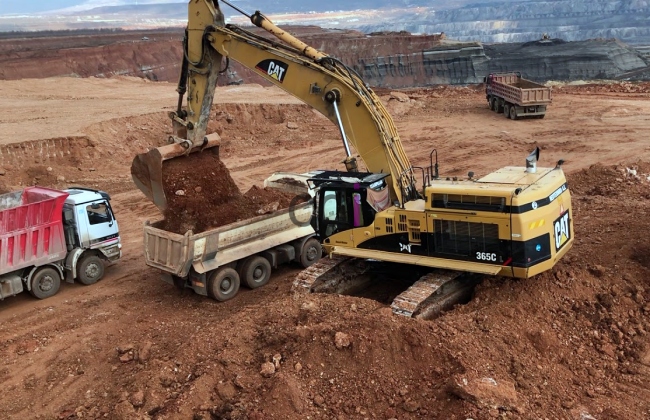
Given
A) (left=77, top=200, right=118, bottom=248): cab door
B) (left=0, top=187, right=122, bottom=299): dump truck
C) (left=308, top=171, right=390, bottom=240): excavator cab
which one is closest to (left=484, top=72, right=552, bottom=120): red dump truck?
(left=308, top=171, right=390, bottom=240): excavator cab

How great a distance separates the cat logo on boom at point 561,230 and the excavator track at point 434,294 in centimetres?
140

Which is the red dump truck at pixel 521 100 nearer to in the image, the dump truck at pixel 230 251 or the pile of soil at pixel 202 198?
the dump truck at pixel 230 251

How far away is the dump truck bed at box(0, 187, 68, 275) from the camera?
12.2m

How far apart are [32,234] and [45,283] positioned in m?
1.06

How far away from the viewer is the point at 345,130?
1126 cm

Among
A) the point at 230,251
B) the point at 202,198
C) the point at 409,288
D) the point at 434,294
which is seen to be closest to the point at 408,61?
the point at 202,198

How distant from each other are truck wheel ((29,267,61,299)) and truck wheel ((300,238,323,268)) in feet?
16.2

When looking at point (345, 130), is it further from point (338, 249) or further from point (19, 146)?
point (19, 146)

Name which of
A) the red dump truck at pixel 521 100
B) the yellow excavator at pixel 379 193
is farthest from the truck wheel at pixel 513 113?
the yellow excavator at pixel 379 193

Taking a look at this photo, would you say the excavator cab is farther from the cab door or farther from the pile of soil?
the cab door

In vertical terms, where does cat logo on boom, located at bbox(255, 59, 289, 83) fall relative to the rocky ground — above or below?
above

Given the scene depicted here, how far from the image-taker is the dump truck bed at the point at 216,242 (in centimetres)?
1174

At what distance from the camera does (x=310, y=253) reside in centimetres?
1375

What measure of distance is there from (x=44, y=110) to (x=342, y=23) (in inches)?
5305
